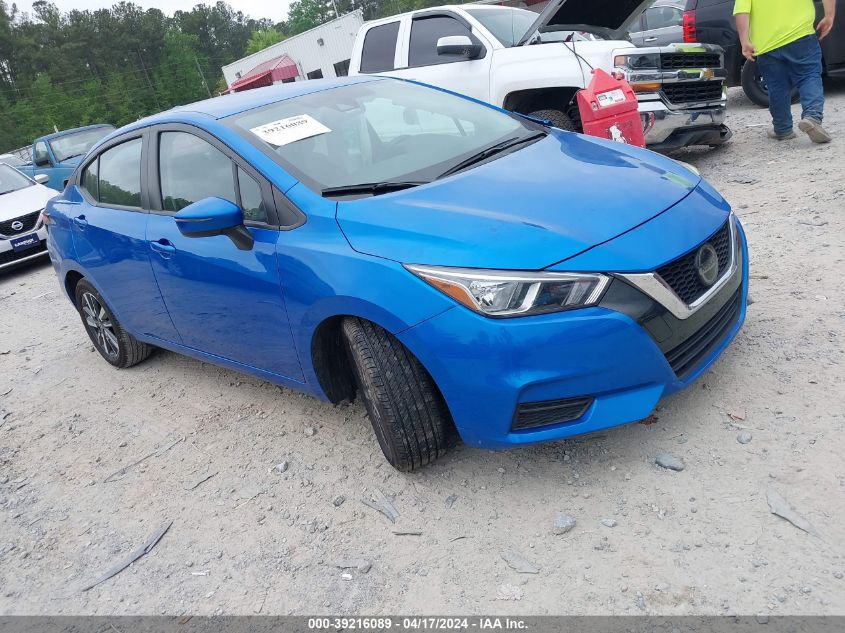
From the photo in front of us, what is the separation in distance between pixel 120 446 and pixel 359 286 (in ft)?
6.95

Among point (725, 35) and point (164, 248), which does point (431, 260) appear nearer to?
point (164, 248)

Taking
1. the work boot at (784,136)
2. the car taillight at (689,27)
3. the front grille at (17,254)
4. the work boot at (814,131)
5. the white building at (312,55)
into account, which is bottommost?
the work boot at (784,136)

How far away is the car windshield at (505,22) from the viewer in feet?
23.1

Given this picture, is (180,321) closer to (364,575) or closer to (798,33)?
(364,575)

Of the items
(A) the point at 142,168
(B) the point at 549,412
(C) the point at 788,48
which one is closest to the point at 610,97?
(C) the point at 788,48

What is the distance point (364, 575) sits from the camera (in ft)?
8.39

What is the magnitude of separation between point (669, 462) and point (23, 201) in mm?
9733

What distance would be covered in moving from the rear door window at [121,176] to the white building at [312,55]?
31.3 meters

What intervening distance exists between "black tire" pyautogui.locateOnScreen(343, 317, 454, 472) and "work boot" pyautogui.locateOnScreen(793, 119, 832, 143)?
197 inches

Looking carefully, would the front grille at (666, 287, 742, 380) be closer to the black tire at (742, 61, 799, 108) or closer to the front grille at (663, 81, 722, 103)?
the front grille at (663, 81, 722, 103)

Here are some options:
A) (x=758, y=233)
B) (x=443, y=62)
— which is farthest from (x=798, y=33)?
(x=443, y=62)

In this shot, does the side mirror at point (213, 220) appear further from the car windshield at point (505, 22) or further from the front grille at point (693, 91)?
the car windshield at point (505, 22)

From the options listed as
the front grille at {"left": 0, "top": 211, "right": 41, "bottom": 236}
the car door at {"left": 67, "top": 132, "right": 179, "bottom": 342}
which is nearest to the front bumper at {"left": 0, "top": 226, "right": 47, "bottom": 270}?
the front grille at {"left": 0, "top": 211, "right": 41, "bottom": 236}

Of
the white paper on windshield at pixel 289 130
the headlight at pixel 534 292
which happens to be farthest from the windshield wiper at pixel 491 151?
the headlight at pixel 534 292
